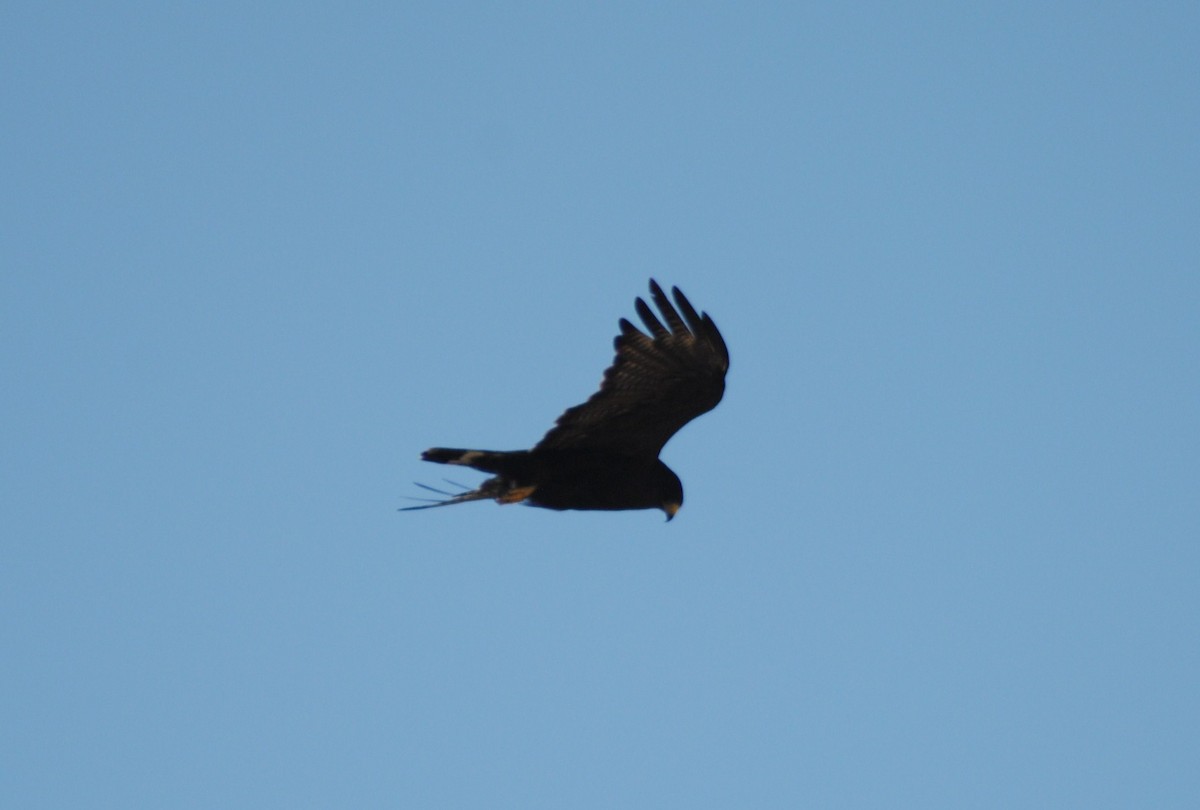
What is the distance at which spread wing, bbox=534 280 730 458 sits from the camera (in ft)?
32.9

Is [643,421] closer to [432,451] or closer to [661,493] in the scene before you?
[661,493]

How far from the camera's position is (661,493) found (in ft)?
34.8

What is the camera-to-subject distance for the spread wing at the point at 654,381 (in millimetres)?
10031

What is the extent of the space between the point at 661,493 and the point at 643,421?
553mm

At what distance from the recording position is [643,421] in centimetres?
1031

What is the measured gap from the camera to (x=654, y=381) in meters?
10.2

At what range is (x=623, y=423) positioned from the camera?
33.7ft

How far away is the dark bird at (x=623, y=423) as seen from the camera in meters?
10.0

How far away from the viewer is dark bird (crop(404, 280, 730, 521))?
10.0 metres

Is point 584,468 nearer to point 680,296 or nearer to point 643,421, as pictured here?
point 643,421

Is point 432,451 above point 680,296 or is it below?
below

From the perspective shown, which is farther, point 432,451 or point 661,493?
point 661,493

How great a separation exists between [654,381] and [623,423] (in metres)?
0.33

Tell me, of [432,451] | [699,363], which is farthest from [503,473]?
[699,363]
